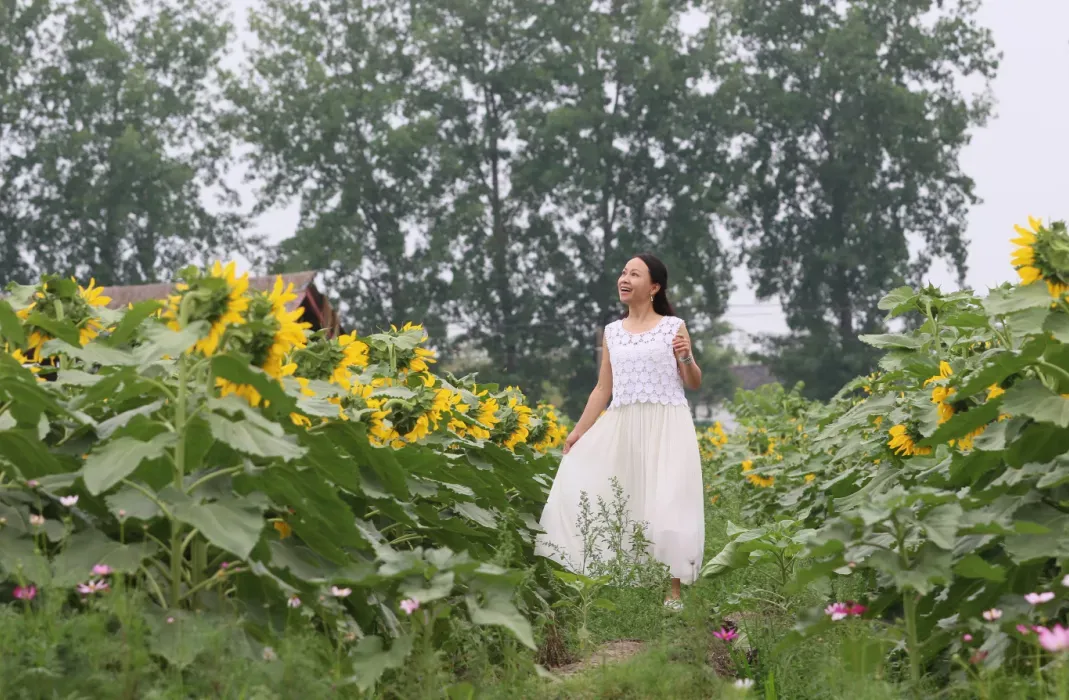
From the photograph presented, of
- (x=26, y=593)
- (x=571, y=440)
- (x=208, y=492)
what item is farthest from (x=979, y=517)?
(x=571, y=440)

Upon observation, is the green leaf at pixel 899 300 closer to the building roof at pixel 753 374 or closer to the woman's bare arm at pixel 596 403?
the woman's bare arm at pixel 596 403

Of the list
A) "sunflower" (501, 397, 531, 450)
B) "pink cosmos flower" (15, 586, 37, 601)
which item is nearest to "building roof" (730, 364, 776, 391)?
"sunflower" (501, 397, 531, 450)

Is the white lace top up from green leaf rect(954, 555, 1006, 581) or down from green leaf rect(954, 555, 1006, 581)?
up

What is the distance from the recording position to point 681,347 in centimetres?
716

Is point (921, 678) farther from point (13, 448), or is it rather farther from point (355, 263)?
point (355, 263)

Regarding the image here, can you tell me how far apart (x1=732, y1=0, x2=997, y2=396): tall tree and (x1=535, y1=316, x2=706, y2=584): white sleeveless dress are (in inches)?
1346

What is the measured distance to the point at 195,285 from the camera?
3.50m

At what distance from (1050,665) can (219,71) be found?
43734 mm

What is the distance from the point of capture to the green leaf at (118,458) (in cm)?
319

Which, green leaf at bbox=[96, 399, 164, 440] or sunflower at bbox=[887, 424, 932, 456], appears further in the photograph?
sunflower at bbox=[887, 424, 932, 456]

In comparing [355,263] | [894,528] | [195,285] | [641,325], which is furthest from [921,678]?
[355,263]

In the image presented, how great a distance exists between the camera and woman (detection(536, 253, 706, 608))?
22.7 feet

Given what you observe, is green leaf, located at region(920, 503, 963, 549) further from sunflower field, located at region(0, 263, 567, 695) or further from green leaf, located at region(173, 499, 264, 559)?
green leaf, located at region(173, 499, 264, 559)

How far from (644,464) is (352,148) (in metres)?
37.5
